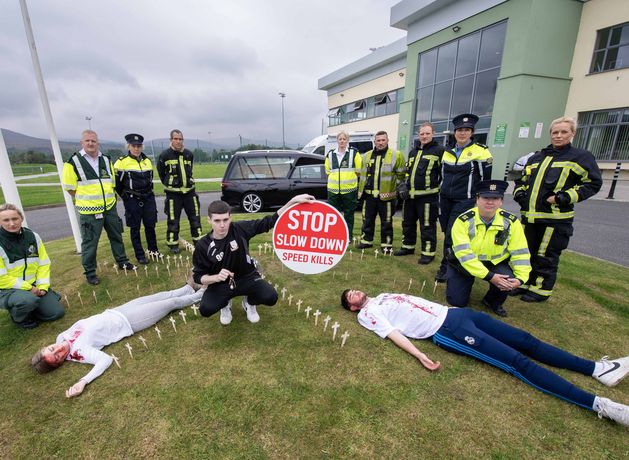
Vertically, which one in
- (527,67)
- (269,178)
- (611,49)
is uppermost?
(611,49)

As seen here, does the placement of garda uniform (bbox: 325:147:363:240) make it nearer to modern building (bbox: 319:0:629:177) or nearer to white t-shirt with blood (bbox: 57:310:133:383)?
white t-shirt with blood (bbox: 57:310:133:383)

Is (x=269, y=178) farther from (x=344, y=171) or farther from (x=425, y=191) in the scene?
(x=425, y=191)

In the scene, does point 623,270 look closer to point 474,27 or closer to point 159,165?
point 159,165

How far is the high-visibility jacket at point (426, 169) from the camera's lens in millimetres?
4590

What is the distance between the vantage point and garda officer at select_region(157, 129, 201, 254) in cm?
512

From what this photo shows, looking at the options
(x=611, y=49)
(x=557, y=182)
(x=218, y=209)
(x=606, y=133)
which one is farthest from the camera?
(x=606, y=133)

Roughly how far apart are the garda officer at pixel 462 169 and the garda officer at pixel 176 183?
400cm

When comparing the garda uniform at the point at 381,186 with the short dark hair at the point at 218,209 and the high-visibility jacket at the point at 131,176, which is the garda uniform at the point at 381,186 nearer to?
the short dark hair at the point at 218,209

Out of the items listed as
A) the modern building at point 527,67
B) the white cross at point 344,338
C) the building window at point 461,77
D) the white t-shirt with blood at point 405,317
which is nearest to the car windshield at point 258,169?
the white t-shirt with blood at point 405,317

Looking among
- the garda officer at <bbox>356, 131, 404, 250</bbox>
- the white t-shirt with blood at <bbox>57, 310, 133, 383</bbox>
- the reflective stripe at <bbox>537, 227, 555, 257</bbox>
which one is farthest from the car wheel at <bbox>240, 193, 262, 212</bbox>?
the reflective stripe at <bbox>537, 227, 555, 257</bbox>

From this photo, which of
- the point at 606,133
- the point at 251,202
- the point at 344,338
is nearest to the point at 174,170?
the point at 251,202

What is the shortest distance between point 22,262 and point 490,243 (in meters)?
5.04

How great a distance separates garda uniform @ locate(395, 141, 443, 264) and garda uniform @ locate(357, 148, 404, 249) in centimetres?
29

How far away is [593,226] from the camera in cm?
732
